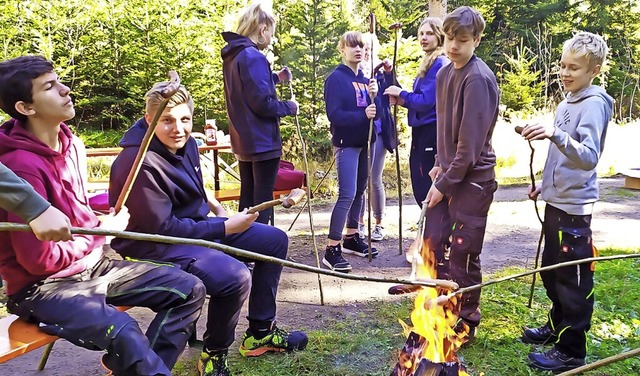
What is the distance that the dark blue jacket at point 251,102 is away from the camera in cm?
420

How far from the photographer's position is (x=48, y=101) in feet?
8.14

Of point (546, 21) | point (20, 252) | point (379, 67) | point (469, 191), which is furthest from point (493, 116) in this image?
point (546, 21)

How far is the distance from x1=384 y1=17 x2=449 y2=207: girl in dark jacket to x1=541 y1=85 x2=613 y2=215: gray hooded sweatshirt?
4.82ft

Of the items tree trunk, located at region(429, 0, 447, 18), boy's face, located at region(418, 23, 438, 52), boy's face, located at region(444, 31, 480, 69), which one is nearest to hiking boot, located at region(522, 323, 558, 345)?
boy's face, located at region(444, 31, 480, 69)

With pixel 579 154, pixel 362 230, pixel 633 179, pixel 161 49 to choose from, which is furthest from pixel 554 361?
pixel 161 49

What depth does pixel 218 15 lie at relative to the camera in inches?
426

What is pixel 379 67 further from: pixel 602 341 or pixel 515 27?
pixel 515 27

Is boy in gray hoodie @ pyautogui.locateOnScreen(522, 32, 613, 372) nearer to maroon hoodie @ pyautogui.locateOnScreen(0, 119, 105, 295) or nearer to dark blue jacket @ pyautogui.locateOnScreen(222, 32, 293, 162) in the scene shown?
dark blue jacket @ pyautogui.locateOnScreen(222, 32, 293, 162)

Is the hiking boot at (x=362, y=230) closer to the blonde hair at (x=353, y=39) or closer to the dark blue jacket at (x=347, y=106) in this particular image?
the dark blue jacket at (x=347, y=106)

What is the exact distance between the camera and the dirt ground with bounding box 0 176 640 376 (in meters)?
3.47

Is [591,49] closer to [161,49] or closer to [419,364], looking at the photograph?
[419,364]

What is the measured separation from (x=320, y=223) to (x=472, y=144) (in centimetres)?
385

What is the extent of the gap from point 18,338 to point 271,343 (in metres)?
1.48

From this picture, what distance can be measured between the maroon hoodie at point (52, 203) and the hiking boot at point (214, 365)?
0.87 m
